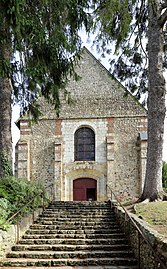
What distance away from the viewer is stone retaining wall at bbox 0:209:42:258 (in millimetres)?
6711

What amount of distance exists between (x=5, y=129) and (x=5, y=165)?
1155 millimetres

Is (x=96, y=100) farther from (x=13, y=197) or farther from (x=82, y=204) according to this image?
(x=13, y=197)

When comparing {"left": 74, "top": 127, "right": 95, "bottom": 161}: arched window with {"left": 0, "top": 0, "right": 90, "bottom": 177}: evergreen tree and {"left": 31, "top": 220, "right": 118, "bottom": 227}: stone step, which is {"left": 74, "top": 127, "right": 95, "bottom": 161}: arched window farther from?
{"left": 31, "top": 220, "right": 118, "bottom": 227}: stone step

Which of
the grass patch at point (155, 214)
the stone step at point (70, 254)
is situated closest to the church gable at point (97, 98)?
the grass patch at point (155, 214)

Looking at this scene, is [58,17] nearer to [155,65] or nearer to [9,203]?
[155,65]

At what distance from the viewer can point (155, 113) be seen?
10570mm

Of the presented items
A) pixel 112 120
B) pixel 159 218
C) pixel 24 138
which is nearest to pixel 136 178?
pixel 112 120

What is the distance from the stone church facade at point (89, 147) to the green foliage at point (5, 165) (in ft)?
22.5

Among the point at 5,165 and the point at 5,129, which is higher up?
the point at 5,129

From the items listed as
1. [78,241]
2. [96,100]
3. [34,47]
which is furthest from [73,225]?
[96,100]

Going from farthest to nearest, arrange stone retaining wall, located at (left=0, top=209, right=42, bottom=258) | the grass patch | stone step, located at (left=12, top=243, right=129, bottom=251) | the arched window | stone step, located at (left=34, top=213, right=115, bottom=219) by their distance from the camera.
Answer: the arched window
stone step, located at (left=34, top=213, right=115, bottom=219)
stone step, located at (left=12, top=243, right=129, bottom=251)
the grass patch
stone retaining wall, located at (left=0, top=209, right=42, bottom=258)

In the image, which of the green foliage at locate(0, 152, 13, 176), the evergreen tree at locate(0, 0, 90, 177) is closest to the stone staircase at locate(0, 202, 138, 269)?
the green foliage at locate(0, 152, 13, 176)

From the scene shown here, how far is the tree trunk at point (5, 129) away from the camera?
10.4m

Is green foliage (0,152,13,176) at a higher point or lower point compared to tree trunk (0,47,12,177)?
lower
